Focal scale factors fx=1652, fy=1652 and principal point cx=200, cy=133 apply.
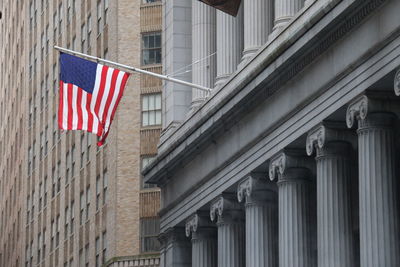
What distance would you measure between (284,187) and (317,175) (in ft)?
8.66

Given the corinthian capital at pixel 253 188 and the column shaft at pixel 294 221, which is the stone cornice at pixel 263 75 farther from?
the column shaft at pixel 294 221

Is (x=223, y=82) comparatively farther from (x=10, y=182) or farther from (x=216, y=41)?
(x=10, y=182)

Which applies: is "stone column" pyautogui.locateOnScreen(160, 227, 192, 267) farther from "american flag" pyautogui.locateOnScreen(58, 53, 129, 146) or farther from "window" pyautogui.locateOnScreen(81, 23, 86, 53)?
"window" pyautogui.locateOnScreen(81, 23, 86, 53)

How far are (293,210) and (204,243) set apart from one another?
406 inches

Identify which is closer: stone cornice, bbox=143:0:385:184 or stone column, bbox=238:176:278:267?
stone cornice, bbox=143:0:385:184

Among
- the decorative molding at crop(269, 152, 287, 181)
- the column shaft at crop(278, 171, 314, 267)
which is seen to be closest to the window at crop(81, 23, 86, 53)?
the decorative molding at crop(269, 152, 287, 181)

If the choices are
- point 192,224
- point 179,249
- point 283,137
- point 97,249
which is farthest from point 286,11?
point 97,249

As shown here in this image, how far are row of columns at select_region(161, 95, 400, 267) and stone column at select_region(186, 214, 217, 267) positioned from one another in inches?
86.9

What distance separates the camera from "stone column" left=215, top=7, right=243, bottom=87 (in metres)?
57.8

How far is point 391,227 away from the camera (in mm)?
43281

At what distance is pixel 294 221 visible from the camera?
164 feet

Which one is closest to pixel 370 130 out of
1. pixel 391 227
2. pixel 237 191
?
pixel 391 227

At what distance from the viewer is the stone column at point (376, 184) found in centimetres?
4297

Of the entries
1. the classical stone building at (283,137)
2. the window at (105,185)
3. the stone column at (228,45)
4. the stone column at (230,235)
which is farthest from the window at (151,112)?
the stone column at (230,235)
